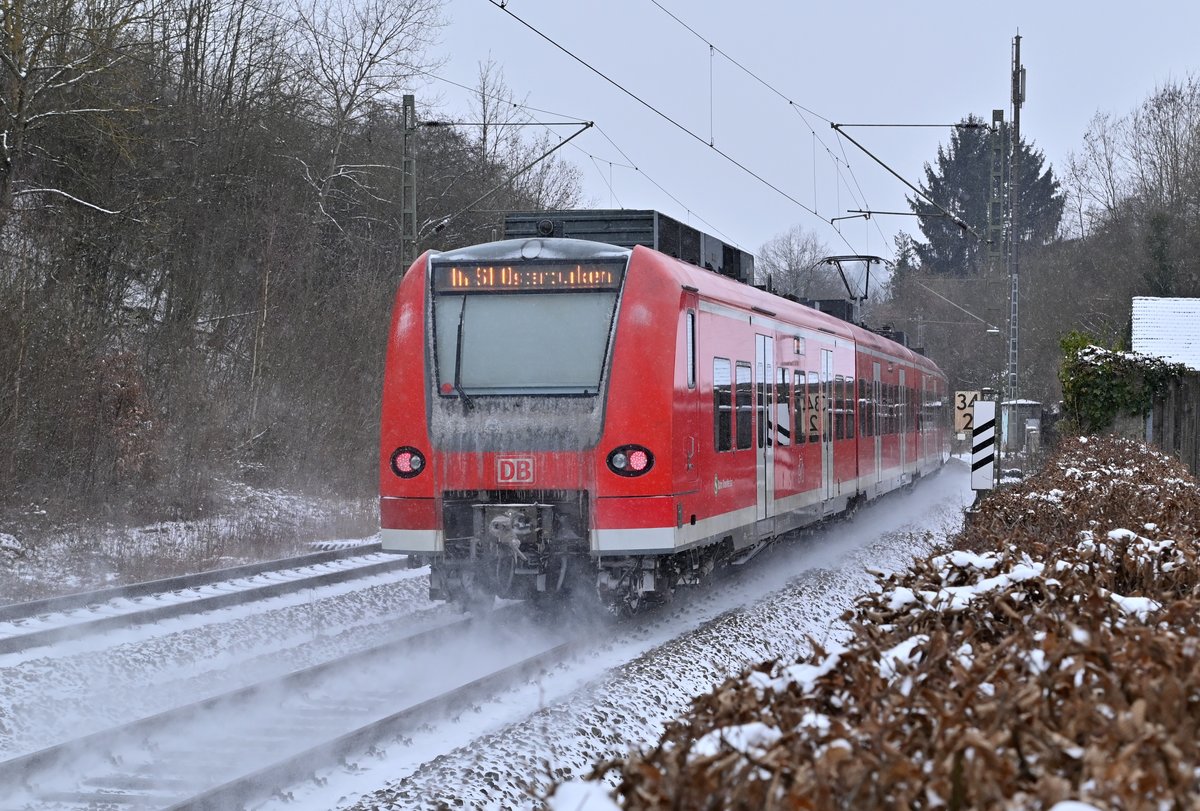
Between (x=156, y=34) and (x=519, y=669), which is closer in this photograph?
(x=519, y=669)

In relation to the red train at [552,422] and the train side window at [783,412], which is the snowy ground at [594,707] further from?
the train side window at [783,412]

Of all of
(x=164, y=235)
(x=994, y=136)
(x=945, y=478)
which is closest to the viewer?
(x=164, y=235)

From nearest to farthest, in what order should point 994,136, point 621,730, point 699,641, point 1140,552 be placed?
→ point 1140,552 < point 621,730 < point 699,641 < point 994,136

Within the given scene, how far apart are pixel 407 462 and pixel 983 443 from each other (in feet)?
39.3

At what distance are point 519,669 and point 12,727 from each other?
314 cm

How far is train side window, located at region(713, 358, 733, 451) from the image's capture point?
11.8 metres

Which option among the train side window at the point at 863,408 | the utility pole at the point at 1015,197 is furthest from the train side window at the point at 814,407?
the utility pole at the point at 1015,197

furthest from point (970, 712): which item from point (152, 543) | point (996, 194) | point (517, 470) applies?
point (996, 194)

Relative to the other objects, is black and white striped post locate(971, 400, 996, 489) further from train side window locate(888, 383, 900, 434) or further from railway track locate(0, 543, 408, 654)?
railway track locate(0, 543, 408, 654)

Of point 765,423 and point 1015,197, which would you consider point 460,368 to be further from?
point 1015,197

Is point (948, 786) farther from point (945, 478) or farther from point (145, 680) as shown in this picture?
point (945, 478)

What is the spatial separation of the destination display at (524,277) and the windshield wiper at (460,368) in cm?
16

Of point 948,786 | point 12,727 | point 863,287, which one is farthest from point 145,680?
point 863,287

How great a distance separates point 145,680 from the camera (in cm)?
952
